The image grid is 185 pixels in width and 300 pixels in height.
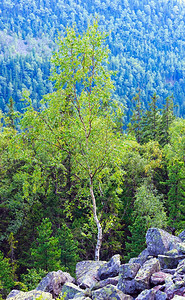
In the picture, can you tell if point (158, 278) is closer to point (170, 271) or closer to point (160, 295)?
point (170, 271)

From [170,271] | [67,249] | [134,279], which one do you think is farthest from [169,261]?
[67,249]

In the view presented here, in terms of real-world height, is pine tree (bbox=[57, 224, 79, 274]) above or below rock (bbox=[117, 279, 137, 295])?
above

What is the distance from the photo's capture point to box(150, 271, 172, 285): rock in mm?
10227

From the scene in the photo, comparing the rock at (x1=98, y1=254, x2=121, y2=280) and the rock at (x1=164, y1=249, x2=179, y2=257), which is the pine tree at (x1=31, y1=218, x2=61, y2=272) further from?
the rock at (x1=164, y1=249, x2=179, y2=257)

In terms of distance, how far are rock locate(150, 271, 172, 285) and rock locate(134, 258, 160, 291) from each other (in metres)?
0.17

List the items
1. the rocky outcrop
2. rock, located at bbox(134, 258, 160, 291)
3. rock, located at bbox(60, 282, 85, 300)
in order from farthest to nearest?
1. rock, located at bbox(60, 282, 85, 300)
2. rock, located at bbox(134, 258, 160, 291)
3. the rocky outcrop

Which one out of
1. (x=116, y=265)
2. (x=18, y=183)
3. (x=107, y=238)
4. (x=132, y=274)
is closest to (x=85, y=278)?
(x=116, y=265)

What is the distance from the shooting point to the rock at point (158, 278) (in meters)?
10.2

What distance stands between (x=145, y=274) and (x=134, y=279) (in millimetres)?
478

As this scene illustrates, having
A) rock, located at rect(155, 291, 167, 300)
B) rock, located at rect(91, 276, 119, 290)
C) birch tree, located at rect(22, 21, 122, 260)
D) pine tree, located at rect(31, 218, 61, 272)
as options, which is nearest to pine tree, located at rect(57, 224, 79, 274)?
pine tree, located at rect(31, 218, 61, 272)

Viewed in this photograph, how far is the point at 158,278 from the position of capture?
10312 mm

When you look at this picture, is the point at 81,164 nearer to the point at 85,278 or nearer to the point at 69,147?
the point at 69,147

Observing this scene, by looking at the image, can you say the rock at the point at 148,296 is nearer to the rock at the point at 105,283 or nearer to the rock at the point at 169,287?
the rock at the point at 169,287

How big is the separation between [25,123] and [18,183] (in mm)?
17902
